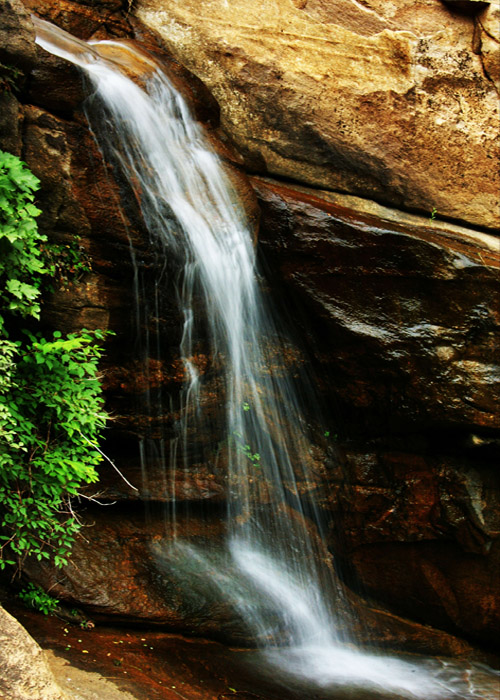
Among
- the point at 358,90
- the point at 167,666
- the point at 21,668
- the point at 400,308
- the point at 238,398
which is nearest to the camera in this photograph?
the point at 21,668

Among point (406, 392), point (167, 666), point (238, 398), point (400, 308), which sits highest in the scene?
point (400, 308)

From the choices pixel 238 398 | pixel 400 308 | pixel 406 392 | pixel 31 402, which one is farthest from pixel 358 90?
pixel 31 402

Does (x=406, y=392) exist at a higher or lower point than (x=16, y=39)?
lower

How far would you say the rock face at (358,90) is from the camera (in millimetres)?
7273

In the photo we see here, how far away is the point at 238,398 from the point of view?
6.11 meters

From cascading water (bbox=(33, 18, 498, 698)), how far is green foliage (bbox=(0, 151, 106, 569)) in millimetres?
1251

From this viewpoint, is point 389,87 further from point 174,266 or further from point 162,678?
point 162,678

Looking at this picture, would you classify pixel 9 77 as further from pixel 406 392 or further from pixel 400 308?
pixel 406 392

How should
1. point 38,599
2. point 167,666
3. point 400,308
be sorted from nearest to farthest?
point 167,666
point 38,599
point 400,308

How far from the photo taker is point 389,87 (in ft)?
24.5

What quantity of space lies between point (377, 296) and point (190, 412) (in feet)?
7.42

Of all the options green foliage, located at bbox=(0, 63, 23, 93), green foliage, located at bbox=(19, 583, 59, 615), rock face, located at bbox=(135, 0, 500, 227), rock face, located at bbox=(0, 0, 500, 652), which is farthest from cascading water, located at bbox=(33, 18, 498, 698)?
green foliage, located at bbox=(19, 583, 59, 615)

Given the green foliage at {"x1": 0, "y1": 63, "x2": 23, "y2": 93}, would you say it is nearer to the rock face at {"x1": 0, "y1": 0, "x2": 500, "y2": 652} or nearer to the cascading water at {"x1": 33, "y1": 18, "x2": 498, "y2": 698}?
the rock face at {"x1": 0, "y1": 0, "x2": 500, "y2": 652}

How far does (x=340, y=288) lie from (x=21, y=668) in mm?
4489
